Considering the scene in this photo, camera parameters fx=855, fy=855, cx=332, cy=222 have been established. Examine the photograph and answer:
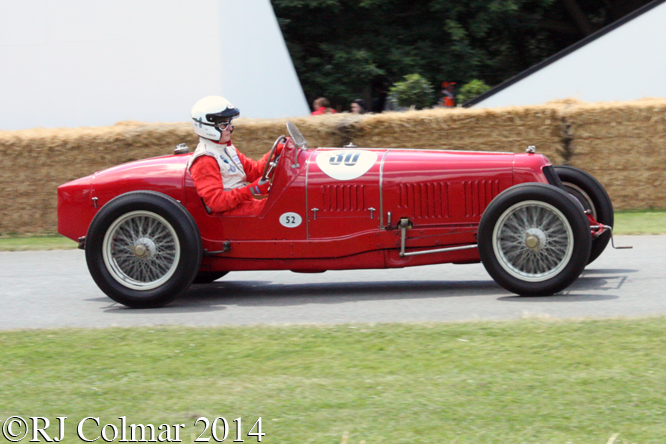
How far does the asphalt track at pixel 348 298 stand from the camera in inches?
218

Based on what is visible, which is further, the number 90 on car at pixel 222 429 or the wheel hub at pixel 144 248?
the wheel hub at pixel 144 248

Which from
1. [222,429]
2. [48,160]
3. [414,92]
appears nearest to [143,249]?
[222,429]

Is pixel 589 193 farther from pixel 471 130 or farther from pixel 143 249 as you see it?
pixel 471 130

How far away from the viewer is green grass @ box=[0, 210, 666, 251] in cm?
962

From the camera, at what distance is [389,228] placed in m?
6.22

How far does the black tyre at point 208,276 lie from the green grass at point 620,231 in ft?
10.8

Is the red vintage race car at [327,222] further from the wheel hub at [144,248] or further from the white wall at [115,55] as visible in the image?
the white wall at [115,55]

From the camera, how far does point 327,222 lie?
20.5 feet

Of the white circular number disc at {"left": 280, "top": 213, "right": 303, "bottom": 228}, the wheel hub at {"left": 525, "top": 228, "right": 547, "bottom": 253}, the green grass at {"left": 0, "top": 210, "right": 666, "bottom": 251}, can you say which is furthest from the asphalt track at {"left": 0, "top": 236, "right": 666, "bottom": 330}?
the green grass at {"left": 0, "top": 210, "right": 666, "bottom": 251}

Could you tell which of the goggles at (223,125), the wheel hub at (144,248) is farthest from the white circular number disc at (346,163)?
the wheel hub at (144,248)

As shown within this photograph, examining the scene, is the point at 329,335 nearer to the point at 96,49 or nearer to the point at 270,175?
the point at 270,175

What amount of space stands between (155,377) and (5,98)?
12761mm

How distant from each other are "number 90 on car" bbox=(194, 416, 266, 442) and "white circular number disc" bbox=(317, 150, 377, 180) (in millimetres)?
3041

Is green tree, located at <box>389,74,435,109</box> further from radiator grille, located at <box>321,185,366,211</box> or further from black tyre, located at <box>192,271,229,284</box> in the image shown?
radiator grille, located at <box>321,185,366,211</box>
